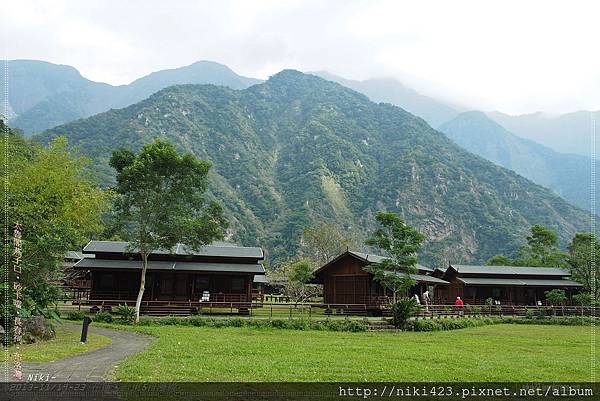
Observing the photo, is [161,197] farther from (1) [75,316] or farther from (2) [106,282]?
(2) [106,282]

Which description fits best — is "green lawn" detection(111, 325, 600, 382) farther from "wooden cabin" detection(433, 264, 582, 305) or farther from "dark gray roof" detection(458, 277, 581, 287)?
"wooden cabin" detection(433, 264, 582, 305)

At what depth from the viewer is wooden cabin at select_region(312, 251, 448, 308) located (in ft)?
111

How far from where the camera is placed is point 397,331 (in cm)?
2505

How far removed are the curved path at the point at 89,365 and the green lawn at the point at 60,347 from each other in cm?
41

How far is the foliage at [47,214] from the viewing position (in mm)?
16547

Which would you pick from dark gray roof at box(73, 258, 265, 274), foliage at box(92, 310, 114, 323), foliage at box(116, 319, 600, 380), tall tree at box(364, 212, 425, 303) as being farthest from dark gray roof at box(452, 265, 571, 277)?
foliage at box(92, 310, 114, 323)

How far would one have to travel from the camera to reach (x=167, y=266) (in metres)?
32.6

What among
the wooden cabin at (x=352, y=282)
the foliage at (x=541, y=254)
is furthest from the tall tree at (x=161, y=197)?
the foliage at (x=541, y=254)

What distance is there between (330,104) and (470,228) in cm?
8828

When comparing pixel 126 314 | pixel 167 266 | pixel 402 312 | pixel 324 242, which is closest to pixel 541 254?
pixel 324 242

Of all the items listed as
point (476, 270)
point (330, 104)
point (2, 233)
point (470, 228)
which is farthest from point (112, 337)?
point (330, 104)

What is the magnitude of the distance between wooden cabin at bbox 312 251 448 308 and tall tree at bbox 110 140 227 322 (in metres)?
11.9

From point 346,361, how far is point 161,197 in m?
18.7

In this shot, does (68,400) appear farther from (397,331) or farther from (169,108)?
(169,108)
